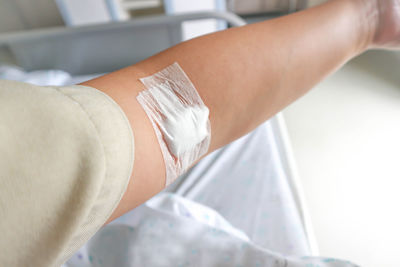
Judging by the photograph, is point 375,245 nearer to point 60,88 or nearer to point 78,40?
point 60,88

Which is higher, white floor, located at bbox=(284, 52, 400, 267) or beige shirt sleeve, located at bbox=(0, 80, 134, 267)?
beige shirt sleeve, located at bbox=(0, 80, 134, 267)

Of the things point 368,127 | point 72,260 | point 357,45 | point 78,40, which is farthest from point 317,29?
point 78,40

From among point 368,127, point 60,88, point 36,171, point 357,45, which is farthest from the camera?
point 368,127

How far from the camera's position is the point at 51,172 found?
0.26m

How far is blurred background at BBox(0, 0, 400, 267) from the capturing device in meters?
1.16

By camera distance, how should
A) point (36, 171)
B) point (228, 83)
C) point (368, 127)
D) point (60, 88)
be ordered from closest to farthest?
point (36, 171)
point (60, 88)
point (228, 83)
point (368, 127)

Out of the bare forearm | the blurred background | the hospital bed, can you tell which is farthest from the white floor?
the bare forearm

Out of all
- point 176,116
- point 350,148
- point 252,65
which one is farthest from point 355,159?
point 176,116

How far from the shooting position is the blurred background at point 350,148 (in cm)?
116

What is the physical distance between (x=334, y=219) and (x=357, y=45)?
0.85 metres

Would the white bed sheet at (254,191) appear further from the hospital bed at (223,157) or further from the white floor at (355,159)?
the white floor at (355,159)

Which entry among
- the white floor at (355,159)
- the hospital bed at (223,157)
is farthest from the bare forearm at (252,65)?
the white floor at (355,159)

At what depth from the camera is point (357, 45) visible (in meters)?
0.69

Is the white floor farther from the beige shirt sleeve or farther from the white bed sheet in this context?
the beige shirt sleeve
